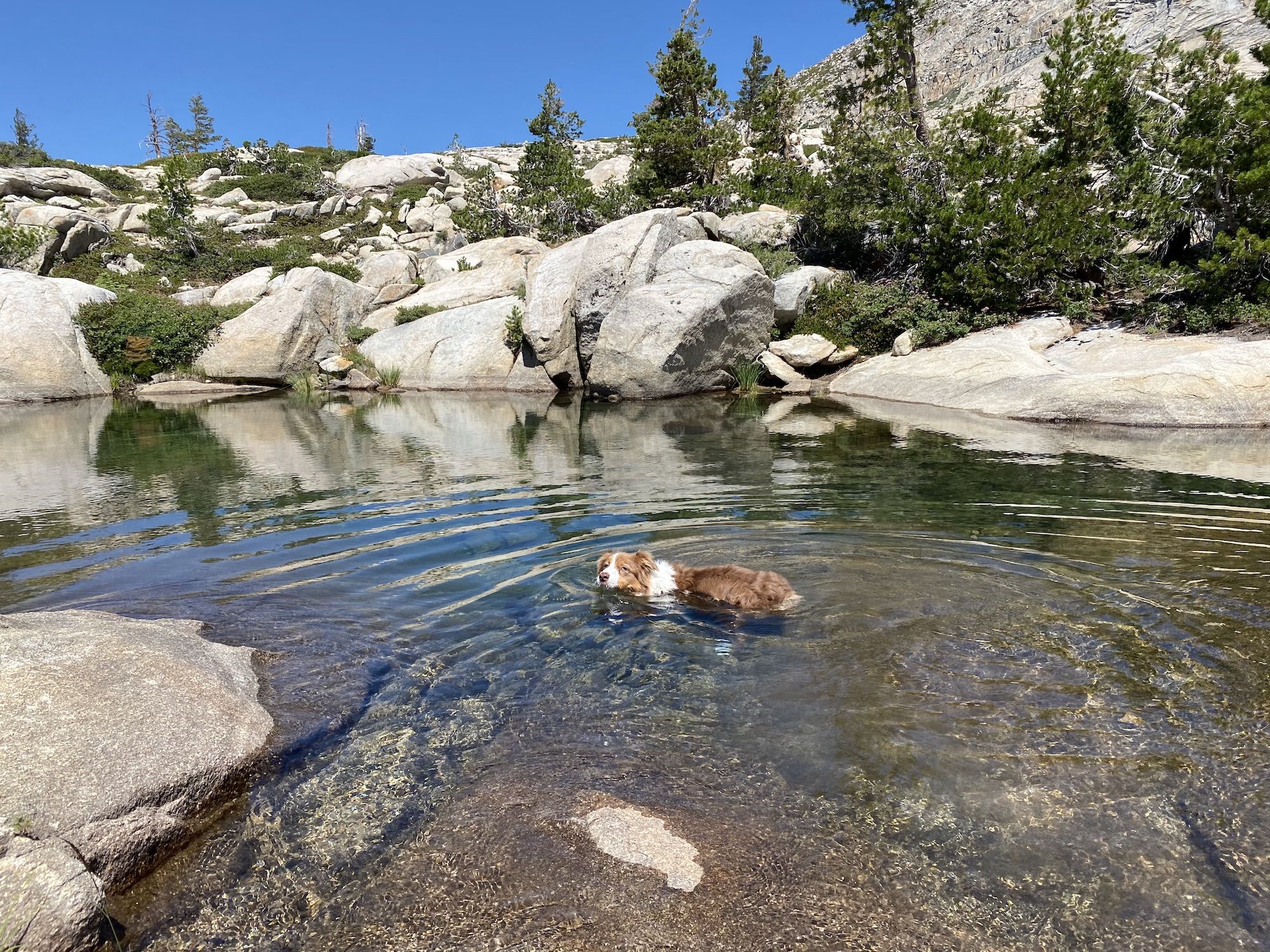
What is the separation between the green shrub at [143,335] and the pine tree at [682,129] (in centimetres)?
1984

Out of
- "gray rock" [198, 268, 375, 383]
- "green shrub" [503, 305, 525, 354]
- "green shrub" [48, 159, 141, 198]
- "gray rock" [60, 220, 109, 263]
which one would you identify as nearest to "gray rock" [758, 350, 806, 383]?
"green shrub" [503, 305, 525, 354]

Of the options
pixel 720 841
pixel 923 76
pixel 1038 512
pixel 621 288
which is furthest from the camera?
pixel 923 76

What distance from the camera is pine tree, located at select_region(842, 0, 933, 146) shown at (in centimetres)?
2808

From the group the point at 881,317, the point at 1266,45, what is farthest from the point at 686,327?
the point at 1266,45

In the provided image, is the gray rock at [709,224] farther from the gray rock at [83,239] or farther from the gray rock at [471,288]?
the gray rock at [83,239]

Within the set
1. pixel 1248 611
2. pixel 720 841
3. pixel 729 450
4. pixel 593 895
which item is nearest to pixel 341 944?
pixel 593 895

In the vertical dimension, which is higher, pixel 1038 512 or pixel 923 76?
pixel 923 76

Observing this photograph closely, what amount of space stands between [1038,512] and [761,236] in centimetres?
2428

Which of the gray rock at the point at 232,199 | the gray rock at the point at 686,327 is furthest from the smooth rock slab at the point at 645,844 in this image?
the gray rock at the point at 232,199

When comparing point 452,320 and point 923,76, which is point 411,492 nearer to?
point 452,320

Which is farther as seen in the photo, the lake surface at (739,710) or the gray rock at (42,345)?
the gray rock at (42,345)

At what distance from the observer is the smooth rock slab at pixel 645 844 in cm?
318

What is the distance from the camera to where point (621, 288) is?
25.2 m

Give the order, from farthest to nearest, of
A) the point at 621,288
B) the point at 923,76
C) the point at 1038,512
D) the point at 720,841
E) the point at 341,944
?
the point at 923,76, the point at 621,288, the point at 1038,512, the point at 720,841, the point at 341,944
